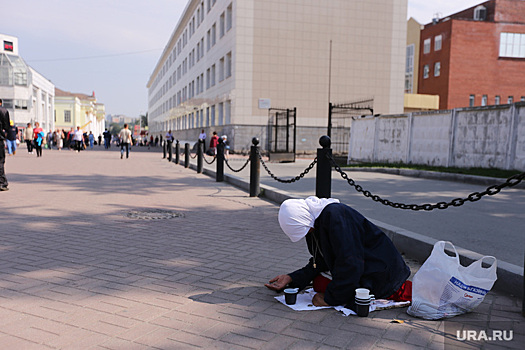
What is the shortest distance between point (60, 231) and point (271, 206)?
3.71 metres

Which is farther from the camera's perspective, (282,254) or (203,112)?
(203,112)

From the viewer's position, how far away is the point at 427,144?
14305mm

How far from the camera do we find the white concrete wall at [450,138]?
1137 cm

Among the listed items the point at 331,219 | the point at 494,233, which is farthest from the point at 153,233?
the point at 494,233

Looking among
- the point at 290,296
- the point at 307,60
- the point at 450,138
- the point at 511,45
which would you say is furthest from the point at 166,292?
the point at 511,45

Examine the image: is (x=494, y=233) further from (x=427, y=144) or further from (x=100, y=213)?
(x=427, y=144)

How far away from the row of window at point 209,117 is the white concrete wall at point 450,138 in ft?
46.1

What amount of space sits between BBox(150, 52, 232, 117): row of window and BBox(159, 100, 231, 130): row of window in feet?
5.93

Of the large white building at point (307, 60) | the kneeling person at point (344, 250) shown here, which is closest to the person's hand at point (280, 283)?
the kneeling person at point (344, 250)

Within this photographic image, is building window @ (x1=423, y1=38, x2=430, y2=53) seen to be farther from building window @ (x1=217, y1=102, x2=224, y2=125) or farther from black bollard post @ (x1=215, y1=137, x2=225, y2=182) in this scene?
black bollard post @ (x1=215, y1=137, x2=225, y2=182)

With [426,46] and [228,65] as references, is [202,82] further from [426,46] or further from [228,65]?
[426,46]

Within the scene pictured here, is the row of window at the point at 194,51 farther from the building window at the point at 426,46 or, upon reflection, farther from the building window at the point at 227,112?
the building window at the point at 426,46

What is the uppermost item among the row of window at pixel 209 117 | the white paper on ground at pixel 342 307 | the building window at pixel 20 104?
the building window at pixel 20 104

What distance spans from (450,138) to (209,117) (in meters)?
25.3
